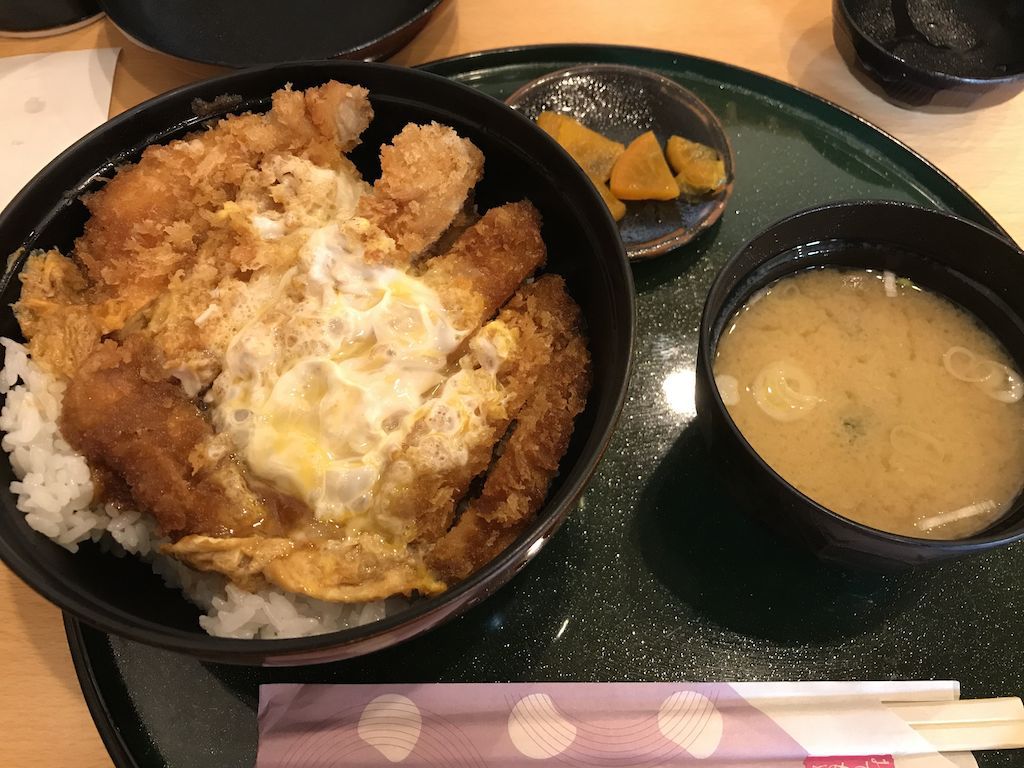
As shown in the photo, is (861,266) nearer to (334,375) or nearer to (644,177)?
(644,177)

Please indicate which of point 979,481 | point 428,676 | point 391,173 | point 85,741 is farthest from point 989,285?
point 85,741

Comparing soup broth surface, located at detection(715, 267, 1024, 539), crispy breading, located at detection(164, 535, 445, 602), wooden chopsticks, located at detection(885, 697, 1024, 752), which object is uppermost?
crispy breading, located at detection(164, 535, 445, 602)

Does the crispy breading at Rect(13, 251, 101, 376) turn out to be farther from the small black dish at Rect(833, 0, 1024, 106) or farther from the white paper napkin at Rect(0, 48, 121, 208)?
the small black dish at Rect(833, 0, 1024, 106)

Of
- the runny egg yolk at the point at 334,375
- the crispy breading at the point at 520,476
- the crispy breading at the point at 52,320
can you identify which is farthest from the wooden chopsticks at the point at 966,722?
the crispy breading at the point at 52,320

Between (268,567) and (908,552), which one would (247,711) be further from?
(908,552)

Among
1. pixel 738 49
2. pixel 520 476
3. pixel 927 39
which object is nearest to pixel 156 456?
pixel 520 476

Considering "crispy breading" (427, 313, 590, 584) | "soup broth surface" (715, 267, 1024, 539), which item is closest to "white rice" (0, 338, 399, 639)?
"crispy breading" (427, 313, 590, 584)

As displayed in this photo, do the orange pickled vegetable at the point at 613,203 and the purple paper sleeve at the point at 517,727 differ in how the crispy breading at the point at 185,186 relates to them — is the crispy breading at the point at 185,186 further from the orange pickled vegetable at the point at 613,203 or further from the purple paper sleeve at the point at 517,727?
the purple paper sleeve at the point at 517,727
